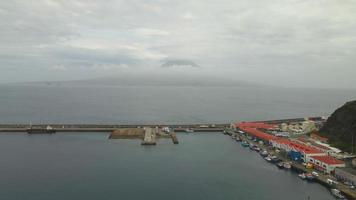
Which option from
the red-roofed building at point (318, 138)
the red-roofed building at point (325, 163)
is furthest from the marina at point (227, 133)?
the red-roofed building at point (318, 138)

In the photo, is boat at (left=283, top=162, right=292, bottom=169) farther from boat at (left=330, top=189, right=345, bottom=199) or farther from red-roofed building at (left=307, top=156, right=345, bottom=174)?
boat at (left=330, top=189, right=345, bottom=199)

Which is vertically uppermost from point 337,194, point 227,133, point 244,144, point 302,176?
point 227,133

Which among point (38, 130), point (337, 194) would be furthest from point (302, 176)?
point (38, 130)

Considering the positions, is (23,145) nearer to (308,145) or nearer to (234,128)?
(234,128)

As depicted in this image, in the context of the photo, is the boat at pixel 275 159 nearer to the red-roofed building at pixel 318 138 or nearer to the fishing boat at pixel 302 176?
the fishing boat at pixel 302 176

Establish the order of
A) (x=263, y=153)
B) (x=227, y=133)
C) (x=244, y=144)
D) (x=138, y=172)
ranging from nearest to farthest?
(x=138, y=172) < (x=263, y=153) < (x=244, y=144) < (x=227, y=133)

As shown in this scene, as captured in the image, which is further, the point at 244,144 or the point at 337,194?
the point at 244,144

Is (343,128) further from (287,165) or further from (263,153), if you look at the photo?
(287,165)
